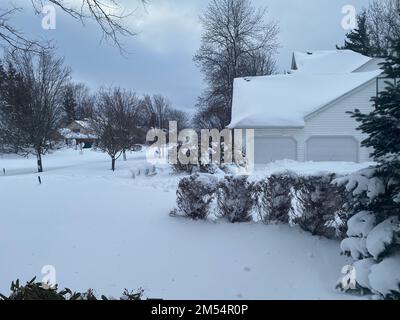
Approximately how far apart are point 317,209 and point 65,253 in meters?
4.26

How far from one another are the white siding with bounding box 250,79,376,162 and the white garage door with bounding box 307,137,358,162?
0.29 metres

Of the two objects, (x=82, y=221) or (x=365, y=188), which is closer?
(x=365, y=188)

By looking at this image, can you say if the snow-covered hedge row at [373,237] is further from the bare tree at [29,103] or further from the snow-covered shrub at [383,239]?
the bare tree at [29,103]

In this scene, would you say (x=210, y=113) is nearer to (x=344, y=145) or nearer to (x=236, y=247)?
(x=344, y=145)

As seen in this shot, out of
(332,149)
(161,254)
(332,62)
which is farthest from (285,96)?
(161,254)

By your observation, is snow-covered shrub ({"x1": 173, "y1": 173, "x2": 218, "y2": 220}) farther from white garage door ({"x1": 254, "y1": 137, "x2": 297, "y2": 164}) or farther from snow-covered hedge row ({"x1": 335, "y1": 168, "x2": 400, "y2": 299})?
white garage door ({"x1": 254, "y1": 137, "x2": 297, "y2": 164})

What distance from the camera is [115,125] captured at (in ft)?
83.0

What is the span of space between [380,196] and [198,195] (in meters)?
3.53

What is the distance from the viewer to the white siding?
20484mm

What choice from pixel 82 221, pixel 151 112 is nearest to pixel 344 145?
pixel 82 221

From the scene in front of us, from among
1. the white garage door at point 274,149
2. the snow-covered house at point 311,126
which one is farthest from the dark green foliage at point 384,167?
the white garage door at point 274,149

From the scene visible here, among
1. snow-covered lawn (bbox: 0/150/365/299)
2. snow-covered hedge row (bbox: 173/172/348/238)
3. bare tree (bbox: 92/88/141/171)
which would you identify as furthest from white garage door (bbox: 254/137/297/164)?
snow-covered hedge row (bbox: 173/172/348/238)

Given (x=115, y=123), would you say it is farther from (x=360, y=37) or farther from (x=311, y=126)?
(x=360, y=37)
